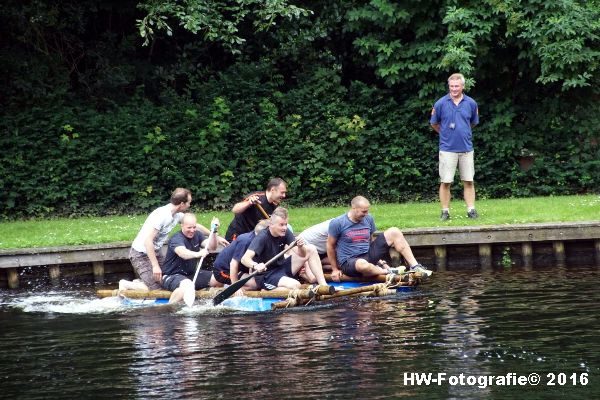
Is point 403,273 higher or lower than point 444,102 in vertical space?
lower

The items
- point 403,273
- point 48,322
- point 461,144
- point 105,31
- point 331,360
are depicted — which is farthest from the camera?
point 105,31

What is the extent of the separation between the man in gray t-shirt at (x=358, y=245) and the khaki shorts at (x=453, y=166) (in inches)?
126

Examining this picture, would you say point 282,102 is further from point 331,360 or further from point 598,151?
point 331,360

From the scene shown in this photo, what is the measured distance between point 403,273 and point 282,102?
10.3 metres

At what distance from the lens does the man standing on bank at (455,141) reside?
19750 millimetres

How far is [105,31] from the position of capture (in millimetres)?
26531

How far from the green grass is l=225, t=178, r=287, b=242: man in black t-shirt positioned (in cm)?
247

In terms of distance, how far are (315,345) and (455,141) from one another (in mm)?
8053

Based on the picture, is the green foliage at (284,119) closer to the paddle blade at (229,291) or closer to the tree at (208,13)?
the tree at (208,13)

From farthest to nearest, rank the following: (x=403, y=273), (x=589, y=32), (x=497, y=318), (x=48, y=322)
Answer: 1. (x=589, y=32)
2. (x=403, y=273)
3. (x=48, y=322)
4. (x=497, y=318)

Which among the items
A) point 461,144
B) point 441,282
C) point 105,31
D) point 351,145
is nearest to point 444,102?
point 461,144

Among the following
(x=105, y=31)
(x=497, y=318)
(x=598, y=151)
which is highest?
(x=105, y=31)

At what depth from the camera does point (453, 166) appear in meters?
19.8

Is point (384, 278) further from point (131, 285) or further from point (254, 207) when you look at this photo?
point (131, 285)
